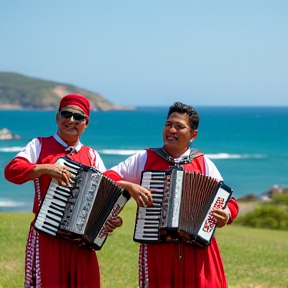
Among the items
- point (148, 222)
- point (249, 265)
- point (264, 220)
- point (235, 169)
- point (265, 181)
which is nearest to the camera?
point (148, 222)

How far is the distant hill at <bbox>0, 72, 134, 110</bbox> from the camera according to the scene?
574ft

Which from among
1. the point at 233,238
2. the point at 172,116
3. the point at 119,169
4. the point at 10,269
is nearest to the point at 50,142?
the point at 119,169

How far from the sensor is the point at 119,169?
527 cm

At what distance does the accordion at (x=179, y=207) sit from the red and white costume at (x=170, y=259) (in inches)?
4.9

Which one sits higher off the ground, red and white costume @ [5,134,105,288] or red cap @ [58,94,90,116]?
red cap @ [58,94,90,116]

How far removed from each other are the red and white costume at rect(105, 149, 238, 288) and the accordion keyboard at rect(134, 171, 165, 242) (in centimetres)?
14

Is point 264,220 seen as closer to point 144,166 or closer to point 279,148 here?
point 144,166

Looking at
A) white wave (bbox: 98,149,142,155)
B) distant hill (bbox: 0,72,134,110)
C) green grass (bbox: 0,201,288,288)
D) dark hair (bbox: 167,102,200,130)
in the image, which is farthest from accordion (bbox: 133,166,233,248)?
distant hill (bbox: 0,72,134,110)

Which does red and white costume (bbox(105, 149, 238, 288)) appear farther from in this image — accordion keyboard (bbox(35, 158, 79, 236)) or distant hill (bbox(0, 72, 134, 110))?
distant hill (bbox(0, 72, 134, 110))

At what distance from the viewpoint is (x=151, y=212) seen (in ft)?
16.9

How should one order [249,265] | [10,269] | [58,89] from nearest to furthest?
1. [10,269]
2. [249,265]
3. [58,89]

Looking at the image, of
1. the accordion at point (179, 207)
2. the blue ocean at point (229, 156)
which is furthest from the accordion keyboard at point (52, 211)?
the blue ocean at point (229, 156)

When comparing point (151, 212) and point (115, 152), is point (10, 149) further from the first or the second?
point (151, 212)

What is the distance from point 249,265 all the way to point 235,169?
42996 millimetres
